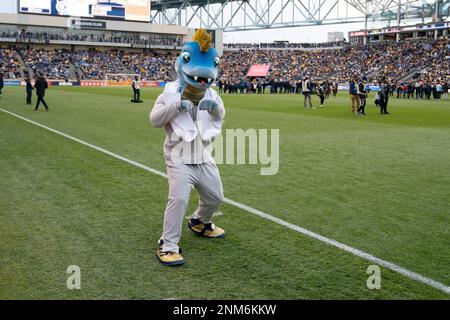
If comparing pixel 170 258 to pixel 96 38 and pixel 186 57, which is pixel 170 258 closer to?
pixel 186 57

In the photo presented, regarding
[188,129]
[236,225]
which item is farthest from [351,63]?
[188,129]

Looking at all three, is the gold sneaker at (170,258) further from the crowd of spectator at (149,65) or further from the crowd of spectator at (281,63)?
the crowd of spectator at (149,65)

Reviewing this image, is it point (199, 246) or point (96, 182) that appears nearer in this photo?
point (199, 246)

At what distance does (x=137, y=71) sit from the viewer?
70250 millimetres

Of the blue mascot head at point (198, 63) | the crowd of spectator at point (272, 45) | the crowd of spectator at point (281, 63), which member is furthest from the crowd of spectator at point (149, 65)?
the blue mascot head at point (198, 63)

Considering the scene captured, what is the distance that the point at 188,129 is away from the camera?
4656 millimetres

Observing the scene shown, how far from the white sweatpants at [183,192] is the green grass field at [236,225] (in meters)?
0.26

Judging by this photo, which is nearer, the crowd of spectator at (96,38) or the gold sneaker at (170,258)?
the gold sneaker at (170,258)

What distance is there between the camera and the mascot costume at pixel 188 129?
14.6 ft

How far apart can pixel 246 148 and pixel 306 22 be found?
2300 inches

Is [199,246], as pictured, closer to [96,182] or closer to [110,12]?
[96,182]

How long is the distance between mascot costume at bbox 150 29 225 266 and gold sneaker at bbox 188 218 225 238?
27cm
